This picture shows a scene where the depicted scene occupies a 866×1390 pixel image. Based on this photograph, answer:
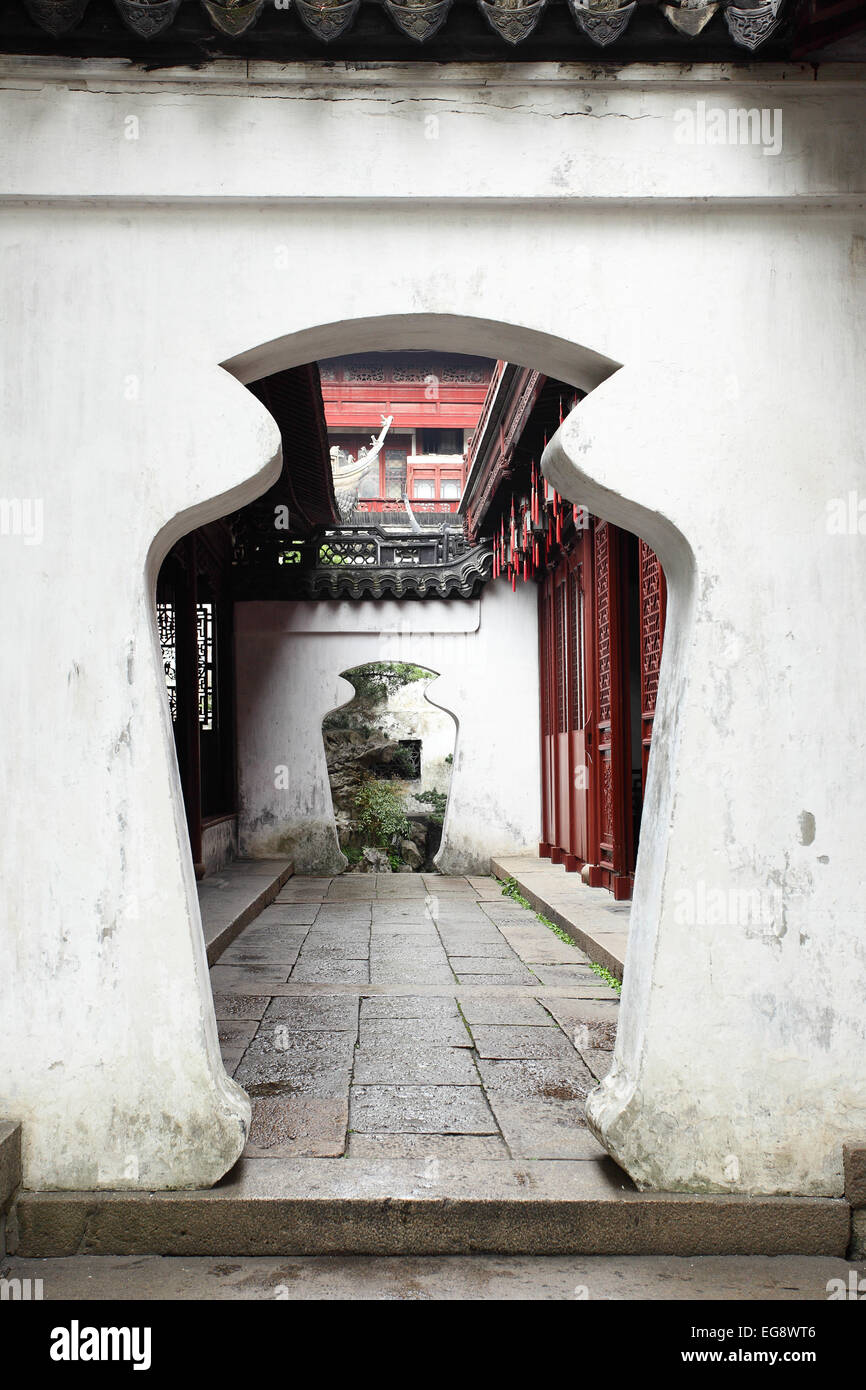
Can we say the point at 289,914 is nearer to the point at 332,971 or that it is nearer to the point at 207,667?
the point at 332,971

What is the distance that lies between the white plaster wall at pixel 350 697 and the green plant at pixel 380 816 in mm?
4346

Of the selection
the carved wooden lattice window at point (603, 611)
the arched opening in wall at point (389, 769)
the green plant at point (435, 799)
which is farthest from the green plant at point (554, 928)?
the green plant at point (435, 799)

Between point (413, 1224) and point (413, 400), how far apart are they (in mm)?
18832

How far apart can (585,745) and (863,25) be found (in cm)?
610

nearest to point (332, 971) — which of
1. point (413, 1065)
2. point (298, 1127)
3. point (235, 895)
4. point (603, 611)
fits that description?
point (413, 1065)

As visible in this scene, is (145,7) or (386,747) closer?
(145,7)

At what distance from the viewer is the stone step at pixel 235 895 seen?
6328mm

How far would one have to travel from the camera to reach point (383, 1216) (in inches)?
109

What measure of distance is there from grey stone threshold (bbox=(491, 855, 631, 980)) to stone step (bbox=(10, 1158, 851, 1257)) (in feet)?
4.81

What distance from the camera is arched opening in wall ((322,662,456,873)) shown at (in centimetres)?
1545

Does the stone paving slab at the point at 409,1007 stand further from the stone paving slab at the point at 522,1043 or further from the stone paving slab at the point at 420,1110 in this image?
the stone paving slab at the point at 420,1110

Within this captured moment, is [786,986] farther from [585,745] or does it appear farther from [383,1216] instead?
[585,745]

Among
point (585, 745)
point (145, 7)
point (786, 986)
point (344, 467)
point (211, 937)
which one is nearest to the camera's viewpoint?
point (145, 7)

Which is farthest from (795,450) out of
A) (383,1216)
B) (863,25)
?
(383,1216)
